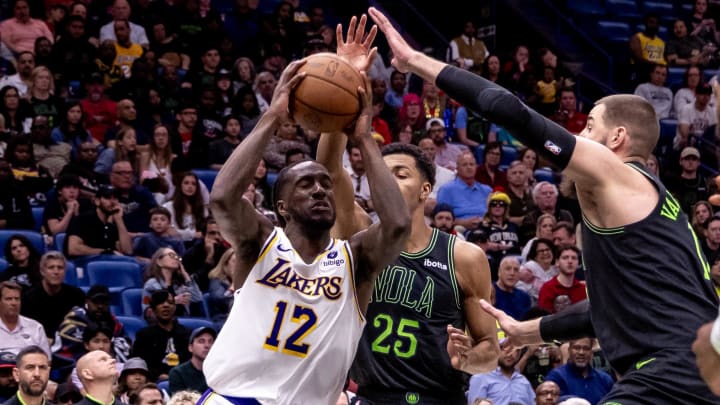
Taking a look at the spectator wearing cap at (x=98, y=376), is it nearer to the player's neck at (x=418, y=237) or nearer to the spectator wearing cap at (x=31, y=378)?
the spectator wearing cap at (x=31, y=378)

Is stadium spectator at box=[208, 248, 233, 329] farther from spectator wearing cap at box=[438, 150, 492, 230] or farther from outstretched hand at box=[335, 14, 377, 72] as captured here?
outstretched hand at box=[335, 14, 377, 72]

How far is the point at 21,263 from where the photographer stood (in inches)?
446

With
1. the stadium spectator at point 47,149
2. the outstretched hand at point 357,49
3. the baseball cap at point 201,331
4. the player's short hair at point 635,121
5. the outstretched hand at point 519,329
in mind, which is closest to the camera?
the player's short hair at point 635,121

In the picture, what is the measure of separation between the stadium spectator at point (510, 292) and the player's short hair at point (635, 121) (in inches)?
282

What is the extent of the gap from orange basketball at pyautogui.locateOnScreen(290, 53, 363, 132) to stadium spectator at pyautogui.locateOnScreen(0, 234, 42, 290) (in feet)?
20.0

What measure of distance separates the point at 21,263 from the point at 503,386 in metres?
4.64

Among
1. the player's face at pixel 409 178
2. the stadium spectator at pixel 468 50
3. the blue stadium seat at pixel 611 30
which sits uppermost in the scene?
the player's face at pixel 409 178

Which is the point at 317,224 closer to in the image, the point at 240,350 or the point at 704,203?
the point at 240,350

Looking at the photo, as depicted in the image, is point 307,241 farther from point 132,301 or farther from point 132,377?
point 132,301

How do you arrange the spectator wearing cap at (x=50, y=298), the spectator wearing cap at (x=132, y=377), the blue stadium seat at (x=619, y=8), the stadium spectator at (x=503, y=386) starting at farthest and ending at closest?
the blue stadium seat at (x=619, y=8) < the spectator wearing cap at (x=50, y=298) < the stadium spectator at (x=503, y=386) < the spectator wearing cap at (x=132, y=377)

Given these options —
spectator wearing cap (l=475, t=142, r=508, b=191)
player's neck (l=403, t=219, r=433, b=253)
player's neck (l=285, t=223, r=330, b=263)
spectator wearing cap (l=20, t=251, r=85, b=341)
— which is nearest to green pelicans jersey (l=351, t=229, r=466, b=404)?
player's neck (l=403, t=219, r=433, b=253)

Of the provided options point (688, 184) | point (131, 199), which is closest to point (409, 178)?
point (131, 199)

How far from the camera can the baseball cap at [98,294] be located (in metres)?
10.7

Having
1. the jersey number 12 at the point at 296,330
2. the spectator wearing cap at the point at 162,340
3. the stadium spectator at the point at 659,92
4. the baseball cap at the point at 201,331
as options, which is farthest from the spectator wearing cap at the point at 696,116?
the jersey number 12 at the point at 296,330
